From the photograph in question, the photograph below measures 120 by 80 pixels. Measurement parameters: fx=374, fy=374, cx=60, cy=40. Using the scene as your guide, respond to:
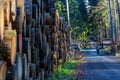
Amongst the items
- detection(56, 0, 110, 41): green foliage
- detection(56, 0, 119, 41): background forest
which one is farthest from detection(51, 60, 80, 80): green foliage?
detection(56, 0, 119, 41): background forest

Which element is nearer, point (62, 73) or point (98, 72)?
point (62, 73)

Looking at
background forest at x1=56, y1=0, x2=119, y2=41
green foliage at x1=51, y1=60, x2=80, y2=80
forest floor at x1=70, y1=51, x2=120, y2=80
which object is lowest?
forest floor at x1=70, y1=51, x2=120, y2=80

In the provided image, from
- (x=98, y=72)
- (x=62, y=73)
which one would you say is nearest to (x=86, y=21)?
(x=98, y=72)

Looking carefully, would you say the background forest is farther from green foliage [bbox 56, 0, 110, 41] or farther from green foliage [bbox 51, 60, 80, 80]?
green foliage [bbox 51, 60, 80, 80]

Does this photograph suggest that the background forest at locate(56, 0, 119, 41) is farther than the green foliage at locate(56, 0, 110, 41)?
Yes

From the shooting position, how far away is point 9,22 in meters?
5.14

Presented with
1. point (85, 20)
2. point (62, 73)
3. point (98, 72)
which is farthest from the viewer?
point (85, 20)

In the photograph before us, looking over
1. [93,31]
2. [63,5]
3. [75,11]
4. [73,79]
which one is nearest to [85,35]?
[93,31]

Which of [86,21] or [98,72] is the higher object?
[86,21]

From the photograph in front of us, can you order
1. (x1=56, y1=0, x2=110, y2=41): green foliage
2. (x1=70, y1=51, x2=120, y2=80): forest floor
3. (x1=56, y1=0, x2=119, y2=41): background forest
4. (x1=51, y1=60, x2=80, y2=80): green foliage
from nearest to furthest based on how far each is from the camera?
1. (x1=51, y1=60, x2=80, y2=80): green foliage
2. (x1=70, y1=51, x2=120, y2=80): forest floor
3. (x1=56, y1=0, x2=110, y2=41): green foliage
4. (x1=56, y1=0, x2=119, y2=41): background forest

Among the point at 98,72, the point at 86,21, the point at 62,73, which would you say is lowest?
the point at 98,72

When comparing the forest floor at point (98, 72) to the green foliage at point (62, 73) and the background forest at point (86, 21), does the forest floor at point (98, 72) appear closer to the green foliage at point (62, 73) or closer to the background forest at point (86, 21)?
the green foliage at point (62, 73)

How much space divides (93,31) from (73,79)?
73.6 metres

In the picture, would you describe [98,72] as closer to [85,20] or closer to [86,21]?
[86,21]
